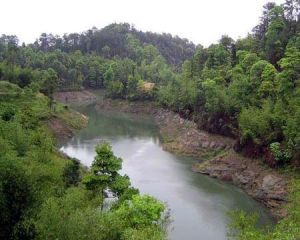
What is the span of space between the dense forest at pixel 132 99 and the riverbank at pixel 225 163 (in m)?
1.74

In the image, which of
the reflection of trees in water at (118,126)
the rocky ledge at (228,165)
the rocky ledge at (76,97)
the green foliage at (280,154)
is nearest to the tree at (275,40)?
the rocky ledge at (228,165)

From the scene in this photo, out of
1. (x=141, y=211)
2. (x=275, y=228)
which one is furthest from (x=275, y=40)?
(x=141, y=211)

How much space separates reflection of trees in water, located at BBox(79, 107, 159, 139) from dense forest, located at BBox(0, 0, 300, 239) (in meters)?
7.37

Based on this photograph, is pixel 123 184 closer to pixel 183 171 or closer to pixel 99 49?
pixel 183 171

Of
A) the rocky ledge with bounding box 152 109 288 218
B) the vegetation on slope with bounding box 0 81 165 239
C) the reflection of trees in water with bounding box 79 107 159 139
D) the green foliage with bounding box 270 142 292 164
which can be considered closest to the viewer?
the vegetation on slope with bounding box 0 81 165 239

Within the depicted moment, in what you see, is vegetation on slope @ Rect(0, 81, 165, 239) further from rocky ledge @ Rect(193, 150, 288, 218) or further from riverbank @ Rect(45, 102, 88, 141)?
riverbank @ Rect(45, 102, 88, 141)

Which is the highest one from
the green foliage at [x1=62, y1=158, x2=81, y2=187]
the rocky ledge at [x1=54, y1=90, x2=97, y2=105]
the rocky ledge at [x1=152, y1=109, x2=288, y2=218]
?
the green foliage at [x1=62, y1=158, x2=81, y2=187]

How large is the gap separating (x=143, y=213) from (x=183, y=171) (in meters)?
30.8

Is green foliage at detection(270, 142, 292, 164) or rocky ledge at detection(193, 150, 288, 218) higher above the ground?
green foliage at detection(270, 142, 292, 164)

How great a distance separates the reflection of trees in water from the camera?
87819mm

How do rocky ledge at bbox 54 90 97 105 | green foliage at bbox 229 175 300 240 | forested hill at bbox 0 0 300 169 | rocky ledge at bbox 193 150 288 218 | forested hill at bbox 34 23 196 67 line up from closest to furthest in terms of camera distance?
green foliage at bbox 229 175 300 240 → rocky ledge at bbox 193 150 288 218 → forested hill at bbox 0 0 300 169 → rocky ledge at bbox 54 90 97 105 → forested hill at bbox 34 23 196 67

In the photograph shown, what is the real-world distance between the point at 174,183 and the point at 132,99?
6652cm

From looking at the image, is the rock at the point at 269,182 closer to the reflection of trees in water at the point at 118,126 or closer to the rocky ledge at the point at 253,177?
the rocky ledge at the point at 253,177

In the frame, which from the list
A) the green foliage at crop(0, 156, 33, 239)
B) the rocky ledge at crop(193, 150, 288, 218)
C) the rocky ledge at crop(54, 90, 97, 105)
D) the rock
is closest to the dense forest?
the green foliage at crop(0, 156, 33, 239)
